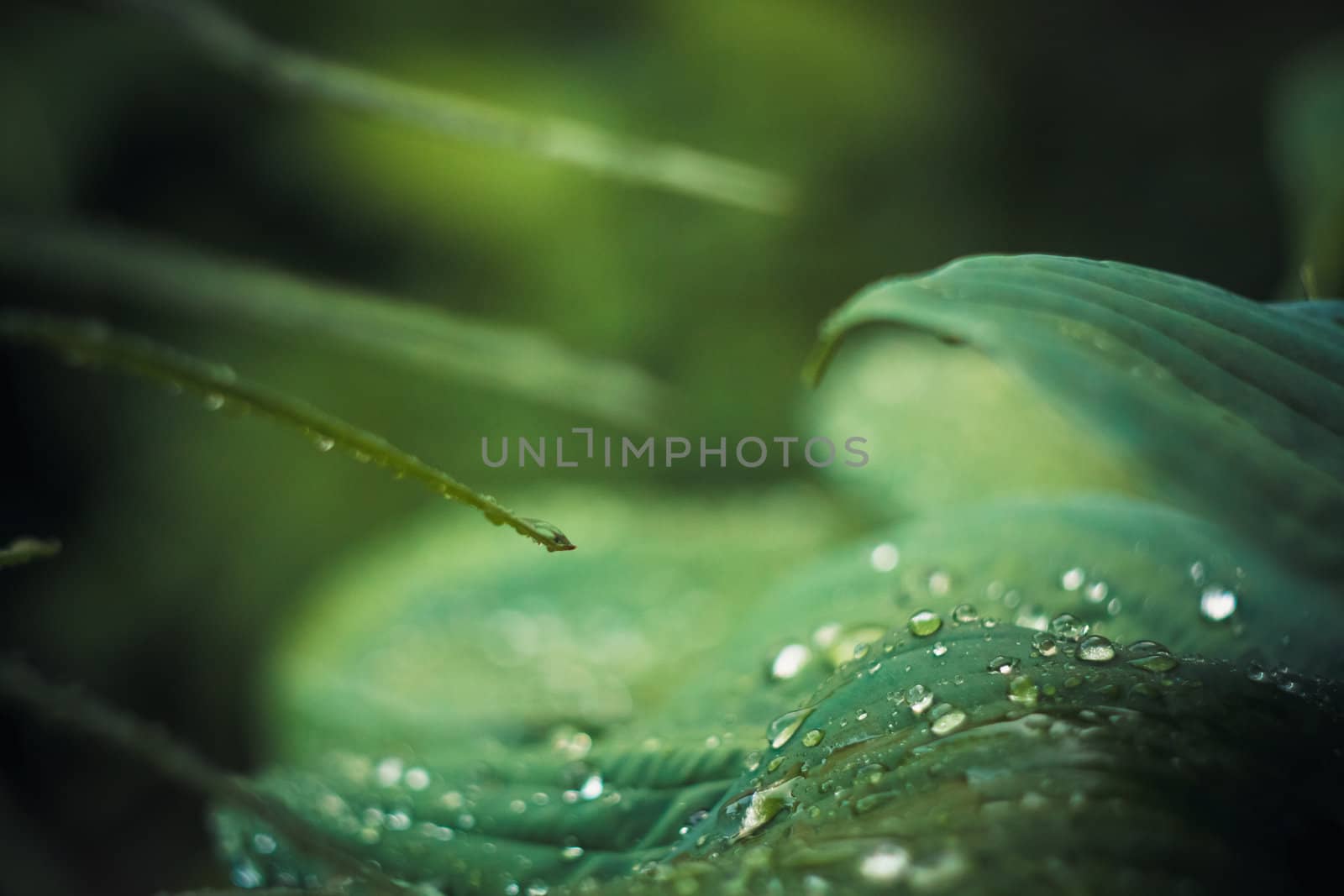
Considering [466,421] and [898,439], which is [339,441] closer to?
[898,439]

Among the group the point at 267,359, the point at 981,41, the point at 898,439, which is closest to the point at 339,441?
the point at 898,439

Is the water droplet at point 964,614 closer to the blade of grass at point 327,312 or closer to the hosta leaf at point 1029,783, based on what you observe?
the hosta leaf at point 1029,783

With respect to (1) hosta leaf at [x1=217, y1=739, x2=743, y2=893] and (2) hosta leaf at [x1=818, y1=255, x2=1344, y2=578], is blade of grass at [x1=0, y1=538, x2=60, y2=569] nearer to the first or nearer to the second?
(1) hosta leaf at [x1=217, y1=739, x2=743, y2=893]

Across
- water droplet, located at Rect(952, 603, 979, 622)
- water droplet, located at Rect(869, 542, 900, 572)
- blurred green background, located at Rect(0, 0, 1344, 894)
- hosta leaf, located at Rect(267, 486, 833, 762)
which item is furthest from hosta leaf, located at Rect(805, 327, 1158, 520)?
blurred green background, located at Rect(0, 0, 1344, 894)

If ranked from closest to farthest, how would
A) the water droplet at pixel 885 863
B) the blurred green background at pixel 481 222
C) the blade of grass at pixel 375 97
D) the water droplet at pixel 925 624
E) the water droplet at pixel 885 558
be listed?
the water droplet at pixel 885 863 < the water droplet at pixel 925 624 < the water droplet at pixel 885 558 < the blade of grass at pixel 375 97 < the blurred green background at pixel 481 222

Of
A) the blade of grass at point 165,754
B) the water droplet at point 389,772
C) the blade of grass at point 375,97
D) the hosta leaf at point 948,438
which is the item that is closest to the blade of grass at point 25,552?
the blade of grass at point 165,754

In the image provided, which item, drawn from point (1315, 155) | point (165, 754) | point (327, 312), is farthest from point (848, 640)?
point (1315, 155)
